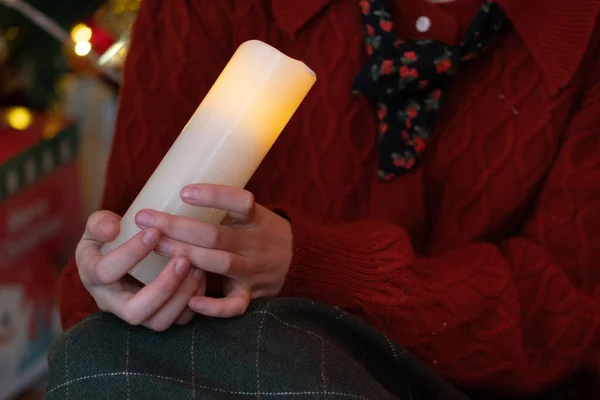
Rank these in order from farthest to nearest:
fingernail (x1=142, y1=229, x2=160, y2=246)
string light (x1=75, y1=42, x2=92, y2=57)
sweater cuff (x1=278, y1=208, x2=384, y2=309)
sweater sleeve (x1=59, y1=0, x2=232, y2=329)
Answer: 1. string light (x1=75, y1=42, x2=92, y2=57)
2. sweater sleeve (x1=59, y1=0, x2=232, y2=329)
3. sweater cuff (x1=278, y1=208, x2=384, y2=309)
4. fingernail (x1=142, y1=229, x2=160, y2=246)

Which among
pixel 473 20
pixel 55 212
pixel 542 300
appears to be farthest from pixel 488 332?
pixel 55 212

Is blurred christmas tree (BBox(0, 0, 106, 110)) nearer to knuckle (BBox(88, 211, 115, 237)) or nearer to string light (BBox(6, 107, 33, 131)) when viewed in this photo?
string light (BBox(6, 107, 33, 131))

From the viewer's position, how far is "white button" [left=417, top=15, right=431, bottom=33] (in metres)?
0.69

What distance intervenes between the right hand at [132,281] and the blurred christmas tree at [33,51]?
2.39ft

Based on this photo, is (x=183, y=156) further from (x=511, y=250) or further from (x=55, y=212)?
(x=55, y=212)

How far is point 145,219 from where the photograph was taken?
48 centimetres

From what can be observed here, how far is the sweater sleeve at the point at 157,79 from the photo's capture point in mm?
713

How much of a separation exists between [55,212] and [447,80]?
2.97 ft

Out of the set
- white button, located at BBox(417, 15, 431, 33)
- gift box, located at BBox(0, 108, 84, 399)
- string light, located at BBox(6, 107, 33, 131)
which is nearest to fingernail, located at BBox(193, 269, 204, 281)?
white button, located at BBox(417, 15, 431, 33)

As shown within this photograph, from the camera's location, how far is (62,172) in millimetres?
1243

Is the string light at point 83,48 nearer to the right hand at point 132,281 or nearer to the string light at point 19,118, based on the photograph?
the string light at point 19,118

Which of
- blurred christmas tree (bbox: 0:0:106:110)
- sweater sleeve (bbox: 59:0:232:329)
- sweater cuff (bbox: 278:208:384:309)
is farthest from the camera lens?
blurred christmas tree (bbox: 0:0:106:110)

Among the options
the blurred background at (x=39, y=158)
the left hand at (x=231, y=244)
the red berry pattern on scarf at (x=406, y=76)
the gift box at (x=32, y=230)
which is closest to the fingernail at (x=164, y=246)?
the left hand at (x=231, y=244)

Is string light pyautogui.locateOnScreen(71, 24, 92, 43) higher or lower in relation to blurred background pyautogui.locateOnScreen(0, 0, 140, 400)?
higher
